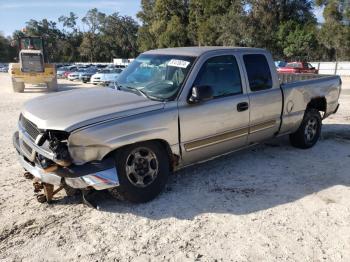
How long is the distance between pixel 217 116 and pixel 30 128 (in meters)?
2.36

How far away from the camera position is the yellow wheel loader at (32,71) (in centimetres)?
2052

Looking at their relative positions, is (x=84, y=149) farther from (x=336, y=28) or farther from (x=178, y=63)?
(x=336, y=28)

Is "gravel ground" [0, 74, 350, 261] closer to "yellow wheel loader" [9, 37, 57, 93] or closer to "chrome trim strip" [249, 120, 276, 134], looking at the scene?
"chrome trim strip" [249, 120, 276, 134]

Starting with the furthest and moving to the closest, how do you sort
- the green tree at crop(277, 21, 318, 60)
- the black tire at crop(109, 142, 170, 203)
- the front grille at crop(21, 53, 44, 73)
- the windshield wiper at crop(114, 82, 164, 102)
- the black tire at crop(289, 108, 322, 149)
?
1. the green tree at crop(277, 21, 318, 60)
2. the front grille at crop(21, 53, 44, 73)
3. the black tire at crop(289, 108, 322, 149)
4. the windshield wiper at crop(114, 82, 164, 102)
5. the black tire at crop(109, 142, 170, 203)

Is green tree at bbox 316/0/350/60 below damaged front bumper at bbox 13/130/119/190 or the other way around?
the other way around

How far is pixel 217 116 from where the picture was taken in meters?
4.93

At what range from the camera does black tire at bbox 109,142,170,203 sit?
4160 millimetres

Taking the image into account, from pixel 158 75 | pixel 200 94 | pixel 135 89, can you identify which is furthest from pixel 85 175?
pixel 158 75

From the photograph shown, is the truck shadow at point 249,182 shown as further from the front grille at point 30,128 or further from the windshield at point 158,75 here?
the windshield at point 158,75

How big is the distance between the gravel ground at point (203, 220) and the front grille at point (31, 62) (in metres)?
17.1

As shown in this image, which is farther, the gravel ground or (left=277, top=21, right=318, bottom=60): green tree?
(left=277, top=21, right=318, bottom=60): green tree

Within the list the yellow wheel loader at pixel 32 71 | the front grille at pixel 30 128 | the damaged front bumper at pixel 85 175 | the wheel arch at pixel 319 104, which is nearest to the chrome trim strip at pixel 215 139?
the damaged front bumper at pixel 85 175

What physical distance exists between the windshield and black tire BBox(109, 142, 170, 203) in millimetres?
689

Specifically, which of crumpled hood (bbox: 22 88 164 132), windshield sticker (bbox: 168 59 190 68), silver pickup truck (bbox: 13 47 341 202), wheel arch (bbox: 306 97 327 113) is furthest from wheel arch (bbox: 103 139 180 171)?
wheel arch (bbox: 306 97 327 113)
